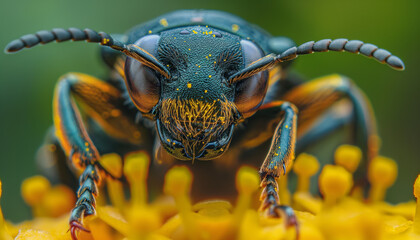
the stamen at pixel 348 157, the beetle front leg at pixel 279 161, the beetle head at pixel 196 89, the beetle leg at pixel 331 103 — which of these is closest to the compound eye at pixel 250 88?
the beetle head at pixel 196 89

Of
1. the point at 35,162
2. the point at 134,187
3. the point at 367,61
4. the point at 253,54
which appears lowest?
the point at 134,187

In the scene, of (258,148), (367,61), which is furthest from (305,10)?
(258,148)

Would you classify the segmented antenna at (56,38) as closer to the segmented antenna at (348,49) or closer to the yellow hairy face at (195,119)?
the yellow hairy face at (195,119)

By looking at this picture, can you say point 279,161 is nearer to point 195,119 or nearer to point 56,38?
point 195,119

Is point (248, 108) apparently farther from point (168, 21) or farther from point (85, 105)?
point (85, 105)

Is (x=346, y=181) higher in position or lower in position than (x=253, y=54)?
lower

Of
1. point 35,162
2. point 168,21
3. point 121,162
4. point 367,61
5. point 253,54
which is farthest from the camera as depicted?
point 367,61

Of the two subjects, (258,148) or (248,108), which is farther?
(258,148)
